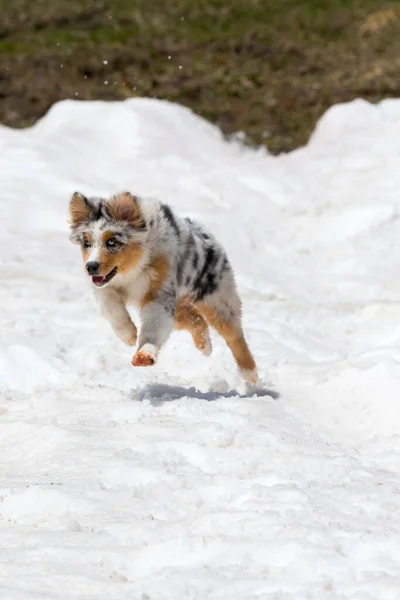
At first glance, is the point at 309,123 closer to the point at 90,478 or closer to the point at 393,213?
the point at 393,213

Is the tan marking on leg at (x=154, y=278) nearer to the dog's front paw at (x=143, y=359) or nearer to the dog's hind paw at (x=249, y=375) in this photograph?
the dog's front paw at (x=143, y=359)

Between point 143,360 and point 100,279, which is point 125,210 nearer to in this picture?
point 100,279

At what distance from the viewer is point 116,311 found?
882 cm

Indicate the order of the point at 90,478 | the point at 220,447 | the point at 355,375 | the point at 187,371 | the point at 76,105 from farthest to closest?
1. the point at 76,105
2. the point at 187,371
3. the point at 355,375
4. the point at 220,447
5. the point at 90,478

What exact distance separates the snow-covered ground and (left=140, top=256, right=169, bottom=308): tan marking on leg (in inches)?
33.6

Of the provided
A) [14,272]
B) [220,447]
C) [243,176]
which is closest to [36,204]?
[14,272]

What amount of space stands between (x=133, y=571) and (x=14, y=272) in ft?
26.7

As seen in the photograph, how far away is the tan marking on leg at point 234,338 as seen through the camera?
32.5 ft

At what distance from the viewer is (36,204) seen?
579 inches

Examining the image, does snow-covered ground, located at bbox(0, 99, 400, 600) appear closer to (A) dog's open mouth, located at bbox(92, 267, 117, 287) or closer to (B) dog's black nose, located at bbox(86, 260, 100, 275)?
(A) dog's open mouth, located at bbox(92, 267, 117, 287)

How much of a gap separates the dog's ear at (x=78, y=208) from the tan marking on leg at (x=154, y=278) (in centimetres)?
72

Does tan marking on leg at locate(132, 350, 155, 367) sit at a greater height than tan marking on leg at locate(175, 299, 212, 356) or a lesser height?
greater

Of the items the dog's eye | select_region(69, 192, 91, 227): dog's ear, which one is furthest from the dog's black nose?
select_region(69, 192, 91, 227): dog's ear

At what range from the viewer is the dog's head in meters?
8.37
